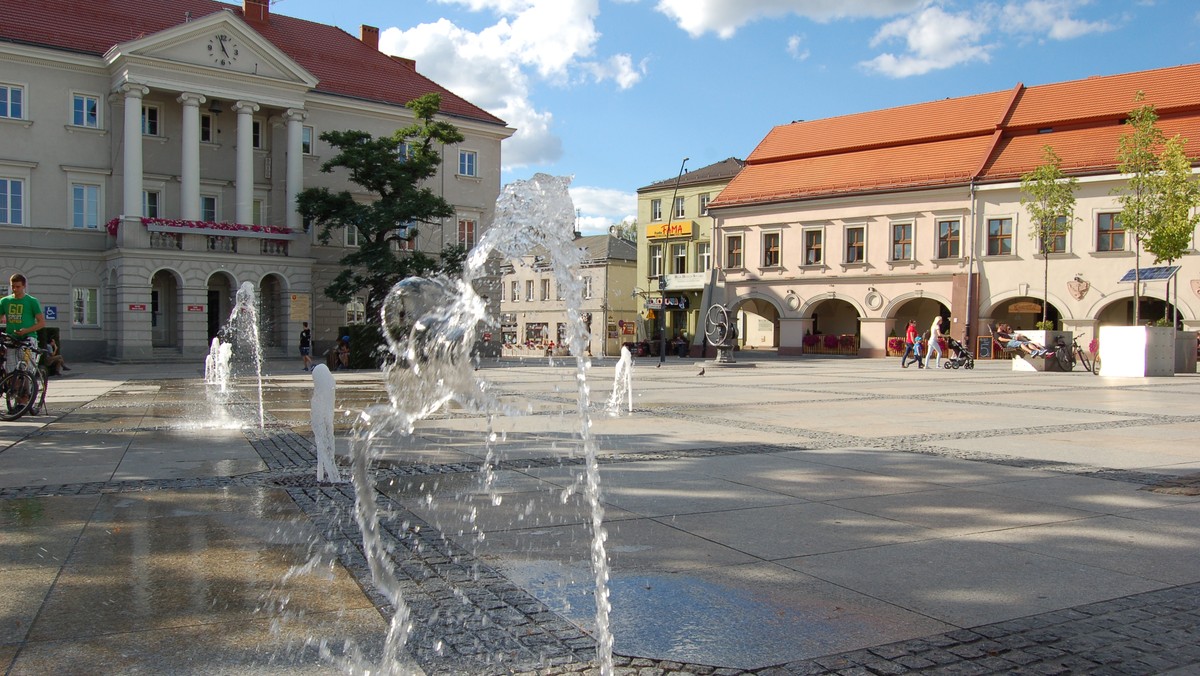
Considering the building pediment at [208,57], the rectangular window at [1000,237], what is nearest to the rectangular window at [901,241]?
the rectangular window at [1000,237]

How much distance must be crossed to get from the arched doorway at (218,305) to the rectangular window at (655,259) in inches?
1245

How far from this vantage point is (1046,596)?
427 cm

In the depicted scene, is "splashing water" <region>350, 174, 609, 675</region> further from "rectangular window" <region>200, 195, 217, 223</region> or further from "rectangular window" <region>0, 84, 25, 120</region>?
"rectangular window" <region>200, 195, 217, 223</region>

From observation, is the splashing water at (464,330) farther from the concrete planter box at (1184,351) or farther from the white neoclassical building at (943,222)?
the white neoclassical building at (943,222)

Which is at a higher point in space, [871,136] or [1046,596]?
[871,136]

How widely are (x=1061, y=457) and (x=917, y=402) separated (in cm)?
688

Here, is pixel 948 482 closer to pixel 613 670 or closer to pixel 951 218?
pixel 613 670

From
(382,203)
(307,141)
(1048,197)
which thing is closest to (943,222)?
(1048,197)

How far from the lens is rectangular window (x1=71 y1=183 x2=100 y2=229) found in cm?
3612

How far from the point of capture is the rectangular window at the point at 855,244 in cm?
4681

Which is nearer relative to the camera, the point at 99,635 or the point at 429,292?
the point at 99,635

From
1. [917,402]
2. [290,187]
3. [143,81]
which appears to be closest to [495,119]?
[290,187]

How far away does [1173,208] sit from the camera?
28297mm

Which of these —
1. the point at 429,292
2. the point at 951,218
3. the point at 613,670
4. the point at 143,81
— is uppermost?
the point at 143,81
